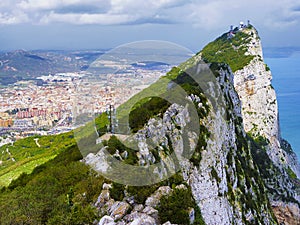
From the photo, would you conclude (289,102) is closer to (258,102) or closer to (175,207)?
(258,102)

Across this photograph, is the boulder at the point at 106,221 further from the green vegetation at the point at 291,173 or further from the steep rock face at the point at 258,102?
the green vegetation at the point at 291,173

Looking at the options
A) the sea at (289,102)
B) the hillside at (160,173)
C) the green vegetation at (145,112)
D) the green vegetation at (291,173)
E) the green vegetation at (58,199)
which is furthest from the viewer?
the sea at (289,102)

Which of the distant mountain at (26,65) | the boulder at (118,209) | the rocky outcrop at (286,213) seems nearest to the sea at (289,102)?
the rocky outcrop at (286,213)

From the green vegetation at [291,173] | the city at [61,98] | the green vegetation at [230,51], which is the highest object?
the green vegetation at [230,51]

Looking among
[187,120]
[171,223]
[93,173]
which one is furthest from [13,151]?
[171,223]

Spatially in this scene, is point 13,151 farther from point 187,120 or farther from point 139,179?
point 139,179

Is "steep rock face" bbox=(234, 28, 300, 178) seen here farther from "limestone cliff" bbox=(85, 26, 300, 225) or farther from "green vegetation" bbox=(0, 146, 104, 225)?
"green vegetation" bbox=(0, 146, 104, 225)

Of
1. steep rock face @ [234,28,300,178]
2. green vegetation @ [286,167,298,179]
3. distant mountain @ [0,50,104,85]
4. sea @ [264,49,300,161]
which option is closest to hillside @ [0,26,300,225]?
steep rock face @ [234,28,300,178]

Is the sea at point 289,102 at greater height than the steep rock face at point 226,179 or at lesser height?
lesser
